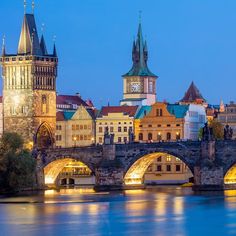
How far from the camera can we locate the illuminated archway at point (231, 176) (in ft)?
391

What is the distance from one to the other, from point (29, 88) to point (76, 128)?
10.8m

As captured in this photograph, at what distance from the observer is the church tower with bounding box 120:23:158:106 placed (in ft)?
548

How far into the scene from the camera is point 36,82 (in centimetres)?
14450

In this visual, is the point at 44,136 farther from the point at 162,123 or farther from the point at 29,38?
the point at 162,123

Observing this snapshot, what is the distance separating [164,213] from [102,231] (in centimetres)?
1094

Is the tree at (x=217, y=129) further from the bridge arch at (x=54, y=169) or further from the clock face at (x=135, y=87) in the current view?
the bridge arch at (x=54, y=169)

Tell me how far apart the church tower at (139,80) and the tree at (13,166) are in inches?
1890

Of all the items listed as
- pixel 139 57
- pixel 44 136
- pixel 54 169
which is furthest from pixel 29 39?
pixel 139 57

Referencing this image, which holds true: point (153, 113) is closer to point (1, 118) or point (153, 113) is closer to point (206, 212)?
point (1, 118)

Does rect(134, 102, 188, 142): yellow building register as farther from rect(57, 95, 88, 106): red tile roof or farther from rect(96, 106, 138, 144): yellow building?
rect(57, 95, 88, 106): red tile roof

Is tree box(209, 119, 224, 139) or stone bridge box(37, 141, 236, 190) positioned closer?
stone bridge box(37, 141, 236, 190)

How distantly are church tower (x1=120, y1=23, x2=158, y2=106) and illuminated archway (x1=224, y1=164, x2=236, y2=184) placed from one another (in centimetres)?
4594

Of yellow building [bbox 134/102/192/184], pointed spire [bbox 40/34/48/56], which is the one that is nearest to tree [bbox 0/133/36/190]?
pointed spire [bbox 40/34/48/56]

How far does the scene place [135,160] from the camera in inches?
4879
